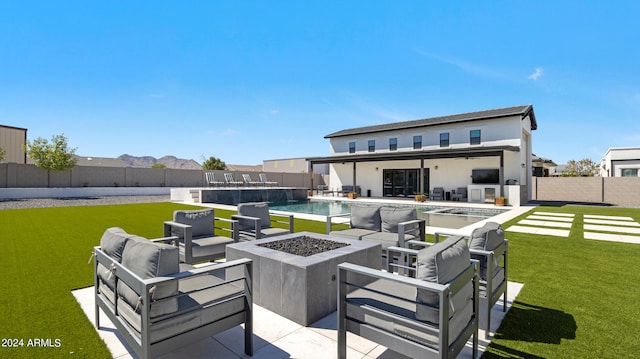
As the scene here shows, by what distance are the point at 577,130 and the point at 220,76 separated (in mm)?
37006

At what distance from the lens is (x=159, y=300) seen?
1.99 metres

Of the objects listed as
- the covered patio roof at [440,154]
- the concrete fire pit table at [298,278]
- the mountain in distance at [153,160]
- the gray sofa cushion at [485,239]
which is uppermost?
the mountain in distance at [153,160]

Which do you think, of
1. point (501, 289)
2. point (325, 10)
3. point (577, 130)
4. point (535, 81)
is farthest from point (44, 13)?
point (577, 130)

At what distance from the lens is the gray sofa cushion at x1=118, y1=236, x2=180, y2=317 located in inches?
79.7

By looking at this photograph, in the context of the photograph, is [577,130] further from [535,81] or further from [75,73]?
[75,73]

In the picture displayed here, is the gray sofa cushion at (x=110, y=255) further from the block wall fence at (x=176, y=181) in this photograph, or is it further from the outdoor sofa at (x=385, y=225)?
the block wall fence at (x=176, y=181)

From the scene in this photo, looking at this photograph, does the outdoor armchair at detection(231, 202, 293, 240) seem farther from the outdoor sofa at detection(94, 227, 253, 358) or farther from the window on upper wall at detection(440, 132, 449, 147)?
the window on upper wall at detection(440, 132, 449, 147)

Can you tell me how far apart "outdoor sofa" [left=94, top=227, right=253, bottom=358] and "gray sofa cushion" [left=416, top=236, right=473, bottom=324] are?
1.34 m

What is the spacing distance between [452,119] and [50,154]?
94.2ft

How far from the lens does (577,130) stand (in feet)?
107

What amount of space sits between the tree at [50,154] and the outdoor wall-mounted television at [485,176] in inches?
1123

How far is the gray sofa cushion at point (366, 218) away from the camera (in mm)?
5418

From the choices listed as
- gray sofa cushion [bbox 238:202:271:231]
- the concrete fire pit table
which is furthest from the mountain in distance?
the concrete fire pit table

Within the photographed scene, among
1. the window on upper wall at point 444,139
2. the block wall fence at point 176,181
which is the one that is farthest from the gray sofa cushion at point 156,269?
the window on upper wall at point 444,139
